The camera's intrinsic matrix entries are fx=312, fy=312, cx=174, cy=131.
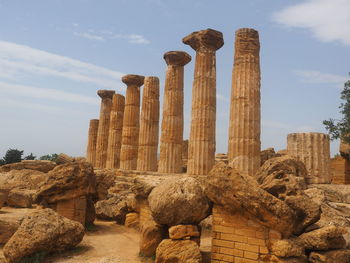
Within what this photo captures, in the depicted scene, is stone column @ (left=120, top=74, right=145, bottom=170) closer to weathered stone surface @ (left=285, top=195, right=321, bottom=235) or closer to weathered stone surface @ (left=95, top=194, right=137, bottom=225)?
weathered stone surface @ (left=95, top=194, right=137, bottom=225)

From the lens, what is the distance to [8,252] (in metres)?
Result: 7.37

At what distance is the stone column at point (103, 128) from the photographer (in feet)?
87.3

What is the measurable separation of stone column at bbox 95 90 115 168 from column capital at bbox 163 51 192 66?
10432 millimetres

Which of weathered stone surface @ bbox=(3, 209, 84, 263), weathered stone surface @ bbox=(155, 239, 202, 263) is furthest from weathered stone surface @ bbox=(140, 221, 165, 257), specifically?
weathered stone surface @ bbox=(3, 209, 84, 263)

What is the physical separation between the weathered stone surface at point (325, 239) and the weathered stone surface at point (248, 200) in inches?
14.9

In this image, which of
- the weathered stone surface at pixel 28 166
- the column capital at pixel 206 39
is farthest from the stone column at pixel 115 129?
the column capital at pixel 206 39

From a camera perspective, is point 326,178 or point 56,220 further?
point 326,178

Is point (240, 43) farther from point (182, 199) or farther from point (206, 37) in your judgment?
point (182, 199)

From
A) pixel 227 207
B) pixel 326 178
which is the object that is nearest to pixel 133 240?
pixel 227 207

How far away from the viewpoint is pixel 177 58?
1766 cm

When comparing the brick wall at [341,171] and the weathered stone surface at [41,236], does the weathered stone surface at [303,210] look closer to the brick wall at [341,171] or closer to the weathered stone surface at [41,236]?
the weathered stone surface at [41,236]

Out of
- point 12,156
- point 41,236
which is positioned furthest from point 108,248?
point 12,156

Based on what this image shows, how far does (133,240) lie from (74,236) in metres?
2.16

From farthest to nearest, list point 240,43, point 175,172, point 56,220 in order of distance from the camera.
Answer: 1. point 175,172
2. point 240,43
3. point 56,220
